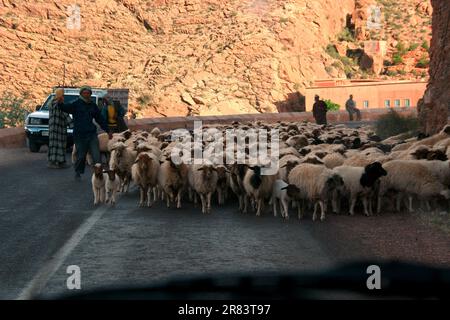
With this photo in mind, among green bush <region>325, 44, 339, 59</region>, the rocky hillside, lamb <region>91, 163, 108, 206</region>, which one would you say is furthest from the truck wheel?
green bush <region>325, 44, 339, 59</region>

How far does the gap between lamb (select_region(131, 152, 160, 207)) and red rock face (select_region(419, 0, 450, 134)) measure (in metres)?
9.82

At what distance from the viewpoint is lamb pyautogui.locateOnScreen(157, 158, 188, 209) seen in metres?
13.4

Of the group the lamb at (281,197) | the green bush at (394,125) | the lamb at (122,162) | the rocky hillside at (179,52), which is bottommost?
the lamb at (281,197)

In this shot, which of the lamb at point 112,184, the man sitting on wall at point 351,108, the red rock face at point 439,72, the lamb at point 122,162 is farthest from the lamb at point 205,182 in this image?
the man sitting on wall at point 351,108

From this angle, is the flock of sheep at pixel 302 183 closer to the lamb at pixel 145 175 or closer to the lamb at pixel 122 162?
the lamb at pixel 145 175

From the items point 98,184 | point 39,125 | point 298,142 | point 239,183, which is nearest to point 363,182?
point 239,183

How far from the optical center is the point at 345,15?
88438mm

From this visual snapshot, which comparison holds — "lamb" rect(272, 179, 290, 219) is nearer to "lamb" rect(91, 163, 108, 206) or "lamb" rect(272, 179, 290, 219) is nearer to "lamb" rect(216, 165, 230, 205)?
"lamb" rect(216, 165, 230, 205)

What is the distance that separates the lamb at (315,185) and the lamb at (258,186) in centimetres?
35

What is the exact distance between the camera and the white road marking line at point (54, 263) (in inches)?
273

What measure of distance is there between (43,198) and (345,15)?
77.1 meters

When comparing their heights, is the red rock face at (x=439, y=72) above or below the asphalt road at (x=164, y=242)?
above

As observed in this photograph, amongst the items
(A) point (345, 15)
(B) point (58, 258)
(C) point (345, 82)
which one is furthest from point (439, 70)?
(A) point (345, 15)

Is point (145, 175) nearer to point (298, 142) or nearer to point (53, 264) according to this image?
point (53, 264)
